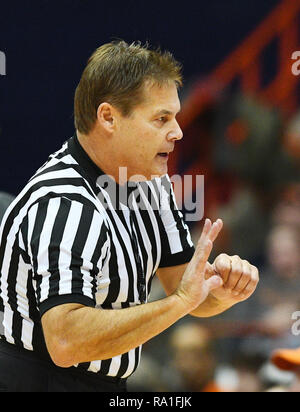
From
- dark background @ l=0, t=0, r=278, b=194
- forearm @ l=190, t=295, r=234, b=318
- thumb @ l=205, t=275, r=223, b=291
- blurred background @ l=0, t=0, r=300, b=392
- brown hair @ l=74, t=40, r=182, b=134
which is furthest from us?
dark background @ l=0, t=0, r=278, b=194

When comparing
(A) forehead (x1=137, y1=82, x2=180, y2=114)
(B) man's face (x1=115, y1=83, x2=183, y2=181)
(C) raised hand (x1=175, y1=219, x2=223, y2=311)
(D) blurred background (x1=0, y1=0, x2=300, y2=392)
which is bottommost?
(C) raised hand (x1=175, y1=219, x2=223, y2=311)

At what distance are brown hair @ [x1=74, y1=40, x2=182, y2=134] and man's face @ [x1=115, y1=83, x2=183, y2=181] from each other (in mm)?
22

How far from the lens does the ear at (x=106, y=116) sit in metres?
1.97

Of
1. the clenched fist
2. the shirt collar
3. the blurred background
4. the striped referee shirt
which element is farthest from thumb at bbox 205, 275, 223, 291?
the blurred background

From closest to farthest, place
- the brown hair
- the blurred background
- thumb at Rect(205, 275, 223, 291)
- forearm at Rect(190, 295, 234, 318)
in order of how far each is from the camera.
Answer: thumb at Rect(205, 275, 223, 291) < the brown hair < forearm at Rect(190, 295, 234, 318) < the blurred background

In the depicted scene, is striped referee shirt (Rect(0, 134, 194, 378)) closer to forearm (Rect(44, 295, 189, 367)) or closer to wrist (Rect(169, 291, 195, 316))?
forearm (Rect(44, 295, 189, 367))

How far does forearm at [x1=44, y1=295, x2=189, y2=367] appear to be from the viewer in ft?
5.58

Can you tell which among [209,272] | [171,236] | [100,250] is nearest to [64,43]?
[171,236]

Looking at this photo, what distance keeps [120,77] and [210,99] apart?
123 inches

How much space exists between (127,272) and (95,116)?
16.3 inches

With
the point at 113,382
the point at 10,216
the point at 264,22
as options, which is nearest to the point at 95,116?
the point at 10,216

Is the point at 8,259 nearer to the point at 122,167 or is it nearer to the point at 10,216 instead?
the point at 10,216

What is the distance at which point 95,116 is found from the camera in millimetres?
1997

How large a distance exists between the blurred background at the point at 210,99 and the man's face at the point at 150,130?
7.83 feet
